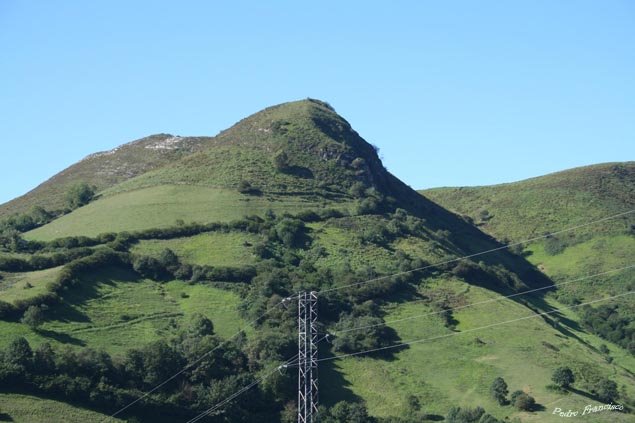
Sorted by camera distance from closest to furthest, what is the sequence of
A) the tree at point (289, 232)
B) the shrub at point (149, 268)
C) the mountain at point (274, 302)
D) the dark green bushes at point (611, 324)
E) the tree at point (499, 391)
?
the mountain at point (274, 302), the tree at point (499, 391), the shrub at point (149, 268), the dark green bushes at point (611, 324), the tree at point (289, 232)

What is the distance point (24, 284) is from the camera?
11138 centimetres

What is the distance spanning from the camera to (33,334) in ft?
325

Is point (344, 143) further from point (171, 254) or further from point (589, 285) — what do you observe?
point (171, 254)

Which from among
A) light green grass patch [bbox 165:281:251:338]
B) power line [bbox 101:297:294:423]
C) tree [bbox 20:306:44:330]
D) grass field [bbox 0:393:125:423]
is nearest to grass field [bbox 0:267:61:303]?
tree [bbox 20:306:44:330]

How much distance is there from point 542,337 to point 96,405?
52.8 m

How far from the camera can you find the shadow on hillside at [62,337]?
99938 millimetres

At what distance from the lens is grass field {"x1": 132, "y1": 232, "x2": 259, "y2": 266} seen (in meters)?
128

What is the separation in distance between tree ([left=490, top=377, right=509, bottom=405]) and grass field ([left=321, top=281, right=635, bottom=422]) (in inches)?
25.7

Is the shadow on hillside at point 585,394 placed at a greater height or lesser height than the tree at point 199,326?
lesser

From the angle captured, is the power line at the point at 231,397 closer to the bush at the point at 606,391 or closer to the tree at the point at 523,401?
the tree at the point at 523,401

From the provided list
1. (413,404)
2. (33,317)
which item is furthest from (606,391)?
(33,317)

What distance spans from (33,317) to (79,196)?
6602 centimetres

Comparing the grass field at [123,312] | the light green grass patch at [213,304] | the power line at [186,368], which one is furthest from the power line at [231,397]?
the grass field at [123,312]

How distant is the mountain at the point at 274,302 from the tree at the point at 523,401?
0.57m
